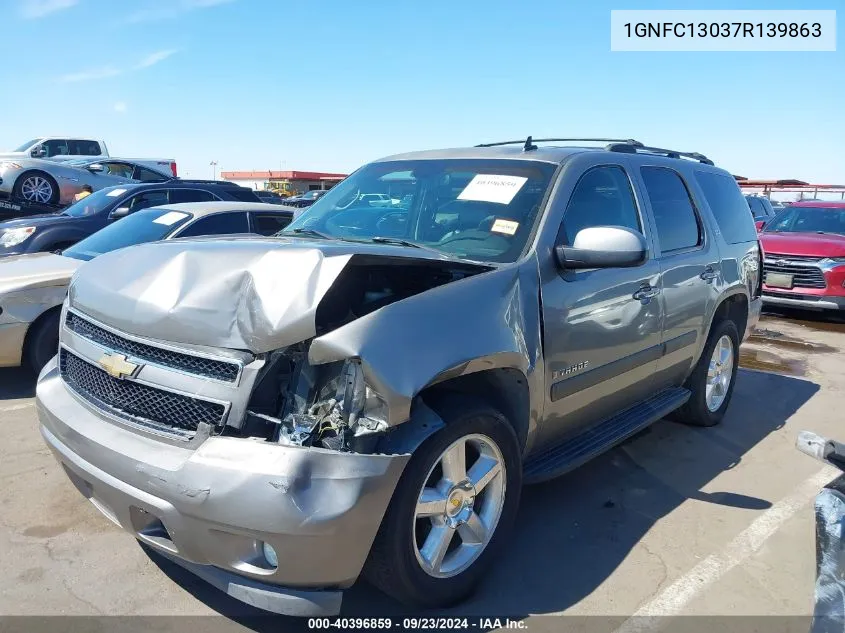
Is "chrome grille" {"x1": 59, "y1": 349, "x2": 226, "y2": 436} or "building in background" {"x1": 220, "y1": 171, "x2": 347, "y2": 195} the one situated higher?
"building in background" {"x1": 220, "y1": 171, "x2": 347, "y2": 195}

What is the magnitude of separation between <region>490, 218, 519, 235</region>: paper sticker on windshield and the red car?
8.23 m

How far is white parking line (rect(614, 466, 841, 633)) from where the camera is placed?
2.76 metres

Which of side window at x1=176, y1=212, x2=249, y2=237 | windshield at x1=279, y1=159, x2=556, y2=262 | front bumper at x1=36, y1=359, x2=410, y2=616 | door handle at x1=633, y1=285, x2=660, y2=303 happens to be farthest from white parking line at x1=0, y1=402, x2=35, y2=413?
door handle at x1=633, y1=285, x2=660, y2=303

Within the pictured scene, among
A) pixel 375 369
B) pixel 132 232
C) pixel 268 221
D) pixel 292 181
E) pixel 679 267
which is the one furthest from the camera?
pixel 292 181

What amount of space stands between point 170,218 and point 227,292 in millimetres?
4391

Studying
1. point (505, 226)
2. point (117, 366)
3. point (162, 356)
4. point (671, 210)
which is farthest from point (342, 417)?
point (671, 210)

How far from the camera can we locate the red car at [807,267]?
954cm

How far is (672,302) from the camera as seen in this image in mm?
4094

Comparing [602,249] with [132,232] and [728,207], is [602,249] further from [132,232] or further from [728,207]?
[132,232]

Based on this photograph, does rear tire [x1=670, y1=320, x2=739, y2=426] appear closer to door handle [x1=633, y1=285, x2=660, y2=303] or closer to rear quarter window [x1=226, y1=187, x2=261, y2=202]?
door handle [x1=633, y1=285, x2=660, y2=303]

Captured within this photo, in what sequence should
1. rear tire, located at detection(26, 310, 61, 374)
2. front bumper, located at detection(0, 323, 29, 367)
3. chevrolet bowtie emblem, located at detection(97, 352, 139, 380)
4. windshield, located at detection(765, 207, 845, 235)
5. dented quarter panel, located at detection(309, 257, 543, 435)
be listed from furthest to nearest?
windshield, located at detection(765, 207, 845, 235) < rear tire, located at detection(26, 310, 61, 374) < front bumper, located at detection(0, 323, 29, 367) < chevrolet bowtie emblem, located at detection(97, 352, 139, 380) < dented quarter panel, located at detection(309, 257, 543, 435)

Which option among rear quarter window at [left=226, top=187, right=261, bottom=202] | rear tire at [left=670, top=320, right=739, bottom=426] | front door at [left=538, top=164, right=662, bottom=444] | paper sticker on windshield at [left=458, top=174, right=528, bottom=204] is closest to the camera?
front door at [left=538, top=164, right=662, bottom=444]

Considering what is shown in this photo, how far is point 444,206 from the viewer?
3654 mm

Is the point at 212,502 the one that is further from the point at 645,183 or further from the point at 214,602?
the point at 645,183
